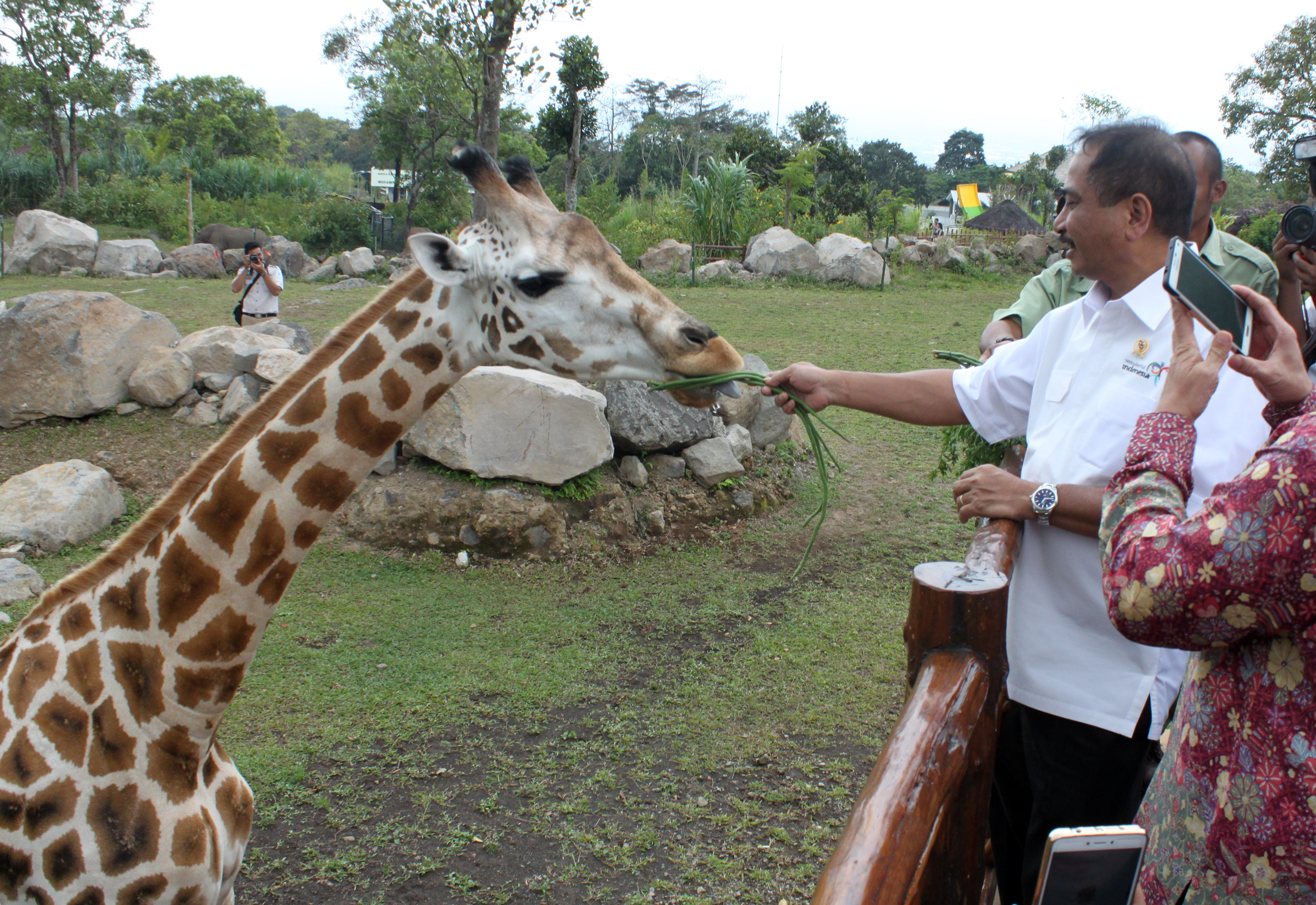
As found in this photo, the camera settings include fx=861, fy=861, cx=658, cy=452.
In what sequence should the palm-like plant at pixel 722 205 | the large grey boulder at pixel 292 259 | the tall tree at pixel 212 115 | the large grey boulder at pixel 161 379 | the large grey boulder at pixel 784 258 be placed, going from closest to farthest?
the large grey boulder at pixel 161 379 → the large grey boulder at pixel 784 258 → the large grey boulder at pixel 292 259 → the palm-like plant at pixel 722 205 → the tall tree at pixel 212 115

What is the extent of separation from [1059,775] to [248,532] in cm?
188

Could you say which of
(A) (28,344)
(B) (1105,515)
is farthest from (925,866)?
(A) (28,344)

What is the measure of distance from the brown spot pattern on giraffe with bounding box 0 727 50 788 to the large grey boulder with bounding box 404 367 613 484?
343cm

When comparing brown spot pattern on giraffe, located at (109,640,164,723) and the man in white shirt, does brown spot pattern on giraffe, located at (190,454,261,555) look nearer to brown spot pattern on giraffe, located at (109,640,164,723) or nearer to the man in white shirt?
brown spot pattern on giraffe, located at (109,640,164,723)

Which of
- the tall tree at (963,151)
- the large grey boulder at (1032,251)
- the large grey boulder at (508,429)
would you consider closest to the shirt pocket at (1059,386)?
the large grey boulder at (508,429)

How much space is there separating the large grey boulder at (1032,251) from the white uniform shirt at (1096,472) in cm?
Result: 1787

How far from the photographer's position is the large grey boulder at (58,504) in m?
5.03

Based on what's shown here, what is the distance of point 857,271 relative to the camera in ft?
51.1

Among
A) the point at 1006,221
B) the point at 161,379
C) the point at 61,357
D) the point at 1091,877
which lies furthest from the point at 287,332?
the point at 1006,221

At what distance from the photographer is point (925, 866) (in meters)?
1.25

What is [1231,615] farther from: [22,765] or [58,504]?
[58,504]

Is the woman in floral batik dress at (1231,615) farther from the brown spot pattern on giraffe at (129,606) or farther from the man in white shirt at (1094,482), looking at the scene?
the brown spot pattern on giraffe at (129,606)

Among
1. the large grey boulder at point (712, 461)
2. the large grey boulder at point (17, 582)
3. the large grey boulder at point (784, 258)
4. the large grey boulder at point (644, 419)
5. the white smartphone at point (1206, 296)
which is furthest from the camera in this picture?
the large grey boulder at point (784, 258)

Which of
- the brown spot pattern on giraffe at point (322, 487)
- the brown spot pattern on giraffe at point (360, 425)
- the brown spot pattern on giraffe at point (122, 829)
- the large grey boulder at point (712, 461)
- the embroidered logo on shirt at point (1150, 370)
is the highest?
the embroidered logo on shirt at point (1150, 370)
